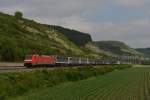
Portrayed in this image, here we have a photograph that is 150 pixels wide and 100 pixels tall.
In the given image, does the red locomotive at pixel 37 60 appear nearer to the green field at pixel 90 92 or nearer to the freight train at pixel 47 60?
the freight train at pixel 47 60

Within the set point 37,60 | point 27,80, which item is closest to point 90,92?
point 27,80

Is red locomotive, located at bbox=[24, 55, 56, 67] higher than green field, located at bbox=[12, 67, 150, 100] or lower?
higher

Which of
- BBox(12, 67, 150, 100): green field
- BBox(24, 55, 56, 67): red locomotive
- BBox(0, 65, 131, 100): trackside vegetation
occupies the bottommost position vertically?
BBox(12, 67, 150, 100): green field

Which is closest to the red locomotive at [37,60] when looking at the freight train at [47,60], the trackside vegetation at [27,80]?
the freight train at [47,60]

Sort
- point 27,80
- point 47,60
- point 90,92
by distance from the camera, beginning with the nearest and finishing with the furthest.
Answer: point 90,92 < point 27,80 < point 47,60

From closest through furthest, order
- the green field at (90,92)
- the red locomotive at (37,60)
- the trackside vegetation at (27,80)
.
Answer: the green field at (90,92)
the trackside vegetation at (27,80)
the red locomotive at (37,60)

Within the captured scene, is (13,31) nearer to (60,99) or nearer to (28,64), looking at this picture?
(28,64)

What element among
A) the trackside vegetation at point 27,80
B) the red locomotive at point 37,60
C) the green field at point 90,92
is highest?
the red locomotive at point 37,60

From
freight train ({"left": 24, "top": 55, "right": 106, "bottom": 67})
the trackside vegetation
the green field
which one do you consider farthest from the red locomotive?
the green field

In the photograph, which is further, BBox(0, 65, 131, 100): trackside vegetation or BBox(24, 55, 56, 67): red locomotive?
BBox(24, 55, 56, 67): red locomotive

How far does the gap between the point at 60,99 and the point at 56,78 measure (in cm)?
2494

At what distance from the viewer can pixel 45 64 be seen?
92438 millimetres

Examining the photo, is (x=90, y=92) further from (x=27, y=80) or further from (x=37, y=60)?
(x=37, y=60)

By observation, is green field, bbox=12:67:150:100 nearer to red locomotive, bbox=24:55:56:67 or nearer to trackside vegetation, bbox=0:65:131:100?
trackside vegetation, bbox=0:65:131:100
